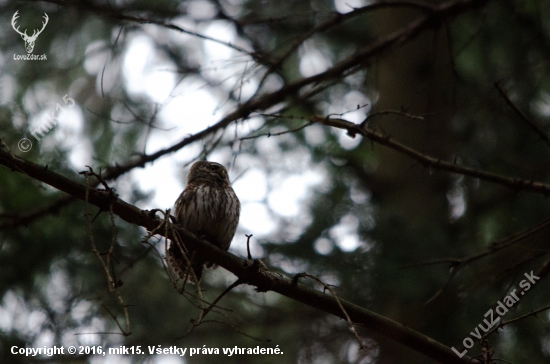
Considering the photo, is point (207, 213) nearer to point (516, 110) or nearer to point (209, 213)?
point (209, 213)

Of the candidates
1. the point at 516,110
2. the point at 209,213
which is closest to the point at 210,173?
the point at 209,213

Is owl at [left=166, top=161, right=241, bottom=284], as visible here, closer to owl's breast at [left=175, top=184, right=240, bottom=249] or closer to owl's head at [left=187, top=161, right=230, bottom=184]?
owl's breast at [left=175, top=184, right=240, bottom=249]

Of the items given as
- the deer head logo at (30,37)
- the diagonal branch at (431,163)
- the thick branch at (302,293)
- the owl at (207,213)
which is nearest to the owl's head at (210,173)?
the owl at (207,213)

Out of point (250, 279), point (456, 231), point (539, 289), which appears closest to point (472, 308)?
point (539, 289)

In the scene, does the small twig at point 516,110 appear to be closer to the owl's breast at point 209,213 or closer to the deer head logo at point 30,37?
the owl's breast at point 209,213

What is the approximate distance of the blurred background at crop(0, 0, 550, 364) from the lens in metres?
4.38

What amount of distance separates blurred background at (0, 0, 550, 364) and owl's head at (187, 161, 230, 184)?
394 millimetres

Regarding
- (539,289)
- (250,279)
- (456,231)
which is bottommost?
(250,279)

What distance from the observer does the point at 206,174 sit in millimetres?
4867

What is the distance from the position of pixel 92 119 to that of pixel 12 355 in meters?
2.69

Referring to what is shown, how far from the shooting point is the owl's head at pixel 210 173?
481 centimetres

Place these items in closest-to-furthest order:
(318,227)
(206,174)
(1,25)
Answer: (206,174), (318,227), (1,25)

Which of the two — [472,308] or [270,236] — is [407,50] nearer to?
[270,236]

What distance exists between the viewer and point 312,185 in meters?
6.28
